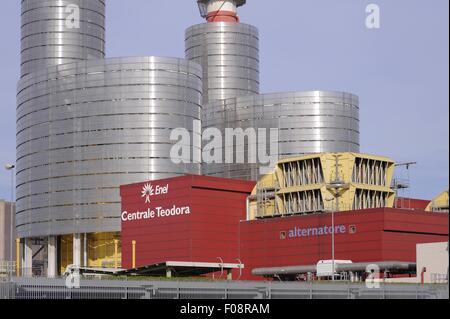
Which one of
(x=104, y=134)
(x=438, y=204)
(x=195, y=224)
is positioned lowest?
(x=195, y=224)

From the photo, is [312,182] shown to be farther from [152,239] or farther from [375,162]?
[152,239]

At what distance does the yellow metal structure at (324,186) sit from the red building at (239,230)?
389 centimetres

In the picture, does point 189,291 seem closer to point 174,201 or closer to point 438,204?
point 174,201

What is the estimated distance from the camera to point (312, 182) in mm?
139750

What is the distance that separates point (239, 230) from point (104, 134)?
46.8 m

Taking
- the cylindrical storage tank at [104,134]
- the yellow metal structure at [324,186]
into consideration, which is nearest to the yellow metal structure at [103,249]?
the cylindrical storage tank at [104,134]

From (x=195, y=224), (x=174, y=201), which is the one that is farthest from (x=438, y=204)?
(x=174, y=201)

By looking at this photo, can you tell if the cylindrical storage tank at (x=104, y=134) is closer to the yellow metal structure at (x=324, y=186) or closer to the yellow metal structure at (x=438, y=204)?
the yellow metal structure at (x=324, y=186)

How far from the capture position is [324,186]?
136500mm

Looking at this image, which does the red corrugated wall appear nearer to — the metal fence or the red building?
the red building

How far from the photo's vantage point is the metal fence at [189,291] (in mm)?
60969

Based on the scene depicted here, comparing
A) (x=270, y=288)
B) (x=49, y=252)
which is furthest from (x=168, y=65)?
(x=270, y=288)
